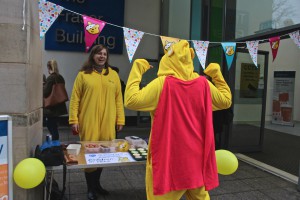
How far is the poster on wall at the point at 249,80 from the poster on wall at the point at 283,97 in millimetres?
4961

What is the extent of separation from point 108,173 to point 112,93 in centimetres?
193

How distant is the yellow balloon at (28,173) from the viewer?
7.98ft

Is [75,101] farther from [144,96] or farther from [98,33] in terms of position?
[144,96]

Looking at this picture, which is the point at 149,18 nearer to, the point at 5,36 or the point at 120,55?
the point at 120,55

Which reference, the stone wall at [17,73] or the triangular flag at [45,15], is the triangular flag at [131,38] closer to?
the triangular flag at [45,15]

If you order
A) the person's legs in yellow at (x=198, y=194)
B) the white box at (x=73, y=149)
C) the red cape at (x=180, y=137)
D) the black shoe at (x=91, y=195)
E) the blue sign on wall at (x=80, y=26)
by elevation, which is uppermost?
the blue sign on wall at (x=80, y=26)

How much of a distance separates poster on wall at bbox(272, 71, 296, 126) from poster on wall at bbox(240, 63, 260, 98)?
16.3 ft

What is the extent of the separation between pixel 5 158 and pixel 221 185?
10.7 feet

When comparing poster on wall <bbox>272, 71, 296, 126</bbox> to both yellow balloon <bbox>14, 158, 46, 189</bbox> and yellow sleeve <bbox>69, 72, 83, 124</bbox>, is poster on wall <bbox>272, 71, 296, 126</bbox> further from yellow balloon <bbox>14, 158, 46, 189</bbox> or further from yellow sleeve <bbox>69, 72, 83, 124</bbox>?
yellow balloon <bbox>14, 158, 46, 189</bbox>

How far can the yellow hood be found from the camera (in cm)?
235

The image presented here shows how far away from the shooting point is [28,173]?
243 centimetres

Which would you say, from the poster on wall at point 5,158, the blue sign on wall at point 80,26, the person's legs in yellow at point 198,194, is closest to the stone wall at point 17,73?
the poster on wall at point 5,158

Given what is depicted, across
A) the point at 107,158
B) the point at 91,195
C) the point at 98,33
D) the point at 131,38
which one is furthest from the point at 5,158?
the point at 131,38

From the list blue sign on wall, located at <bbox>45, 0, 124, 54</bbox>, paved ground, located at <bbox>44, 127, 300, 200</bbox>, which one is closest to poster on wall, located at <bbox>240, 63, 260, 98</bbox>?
paved ground, located at <bbox>44, 127, 300, 200</bbox>
